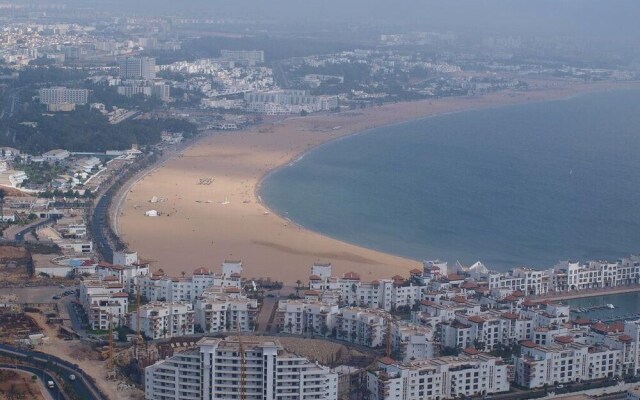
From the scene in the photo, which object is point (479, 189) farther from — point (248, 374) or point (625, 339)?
point (248, 374)

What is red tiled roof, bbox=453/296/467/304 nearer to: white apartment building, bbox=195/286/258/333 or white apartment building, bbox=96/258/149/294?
white apartment building, bbox=195/286/258/333

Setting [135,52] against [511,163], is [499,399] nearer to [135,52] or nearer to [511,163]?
[511,163]

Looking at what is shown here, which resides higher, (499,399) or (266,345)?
(266,345)

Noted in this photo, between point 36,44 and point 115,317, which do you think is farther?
point 36,44

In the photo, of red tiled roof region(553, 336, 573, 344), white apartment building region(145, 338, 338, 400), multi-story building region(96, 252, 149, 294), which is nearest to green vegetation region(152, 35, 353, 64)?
multi-story building region(96, 252, 149, 294)

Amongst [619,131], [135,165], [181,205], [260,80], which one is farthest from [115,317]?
[260,80]

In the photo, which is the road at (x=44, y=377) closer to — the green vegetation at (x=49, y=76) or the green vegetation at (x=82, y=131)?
the green vegetation at (x=82, y=131)

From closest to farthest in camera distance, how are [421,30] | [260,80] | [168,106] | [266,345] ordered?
[266,345] < [168,106] < [260,80] < [421,30]
